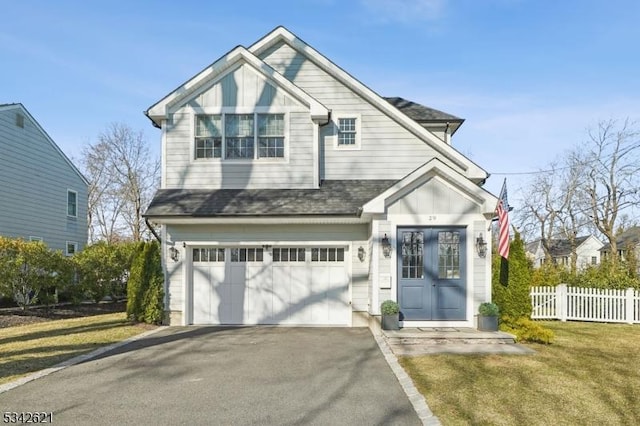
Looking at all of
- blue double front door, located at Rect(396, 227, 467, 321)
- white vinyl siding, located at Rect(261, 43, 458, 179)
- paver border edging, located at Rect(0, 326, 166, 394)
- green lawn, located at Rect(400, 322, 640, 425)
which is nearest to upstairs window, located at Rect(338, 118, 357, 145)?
white vinyl siding, located at Rect(261, 43, 458, 179)

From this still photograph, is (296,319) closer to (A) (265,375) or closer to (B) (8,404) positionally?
(A) (265,375)

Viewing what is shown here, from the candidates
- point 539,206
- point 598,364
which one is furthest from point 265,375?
point 539,206

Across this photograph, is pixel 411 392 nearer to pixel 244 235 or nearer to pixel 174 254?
pixel 244 235

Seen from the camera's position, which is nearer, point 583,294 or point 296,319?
point 296,319

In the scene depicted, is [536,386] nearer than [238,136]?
Yes

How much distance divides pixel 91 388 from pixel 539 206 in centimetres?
4386

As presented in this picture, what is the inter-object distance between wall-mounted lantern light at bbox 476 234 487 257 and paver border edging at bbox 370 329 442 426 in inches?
139

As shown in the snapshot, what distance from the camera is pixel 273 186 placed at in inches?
505

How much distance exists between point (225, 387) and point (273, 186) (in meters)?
7.19

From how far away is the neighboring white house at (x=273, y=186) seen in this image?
12305 mm

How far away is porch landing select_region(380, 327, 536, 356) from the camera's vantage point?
872cm

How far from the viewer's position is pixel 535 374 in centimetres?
715

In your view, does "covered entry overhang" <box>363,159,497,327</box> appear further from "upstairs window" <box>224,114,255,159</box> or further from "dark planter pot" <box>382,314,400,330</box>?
"upstairs window" <box>224,114,255,159</box>

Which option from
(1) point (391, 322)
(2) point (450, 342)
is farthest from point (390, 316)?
(2) point (450, 342)
